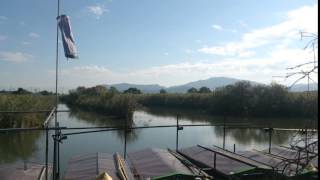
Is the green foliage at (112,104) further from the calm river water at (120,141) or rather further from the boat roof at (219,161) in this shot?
the boat roof at (219,161)

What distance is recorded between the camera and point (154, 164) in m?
9.96

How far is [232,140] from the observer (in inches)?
861

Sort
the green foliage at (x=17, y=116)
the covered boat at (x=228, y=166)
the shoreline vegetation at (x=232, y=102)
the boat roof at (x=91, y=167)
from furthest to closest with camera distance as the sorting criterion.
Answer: the shoreline vegetation at (x=232, y=102), the green foliage at (x=17, y=116), the covered boat at (x=228, y=166), the boat roof at (x=91, y=167)

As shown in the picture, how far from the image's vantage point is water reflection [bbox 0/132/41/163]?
1684 cm

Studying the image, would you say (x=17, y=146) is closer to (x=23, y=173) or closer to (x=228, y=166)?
(x=23, y=173)

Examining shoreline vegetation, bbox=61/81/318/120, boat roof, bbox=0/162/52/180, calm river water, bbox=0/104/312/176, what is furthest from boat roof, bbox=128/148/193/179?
shoreline vegetation, bbox=61/81/318/120

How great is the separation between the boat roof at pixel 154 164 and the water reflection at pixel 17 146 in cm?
706

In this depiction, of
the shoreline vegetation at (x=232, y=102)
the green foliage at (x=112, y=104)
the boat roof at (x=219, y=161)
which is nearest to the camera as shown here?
the boat roof at (x=219, y=161)

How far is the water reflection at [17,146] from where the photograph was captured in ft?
55.3

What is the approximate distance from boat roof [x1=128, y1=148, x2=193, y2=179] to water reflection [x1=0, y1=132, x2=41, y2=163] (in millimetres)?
7058

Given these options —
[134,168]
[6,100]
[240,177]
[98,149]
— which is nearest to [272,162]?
[240,177]

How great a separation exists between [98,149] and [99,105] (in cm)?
2105

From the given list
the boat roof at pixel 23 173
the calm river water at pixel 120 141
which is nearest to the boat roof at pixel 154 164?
the boat roof at pixel 23 173

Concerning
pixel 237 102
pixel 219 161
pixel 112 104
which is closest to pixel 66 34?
pixel 219 161
